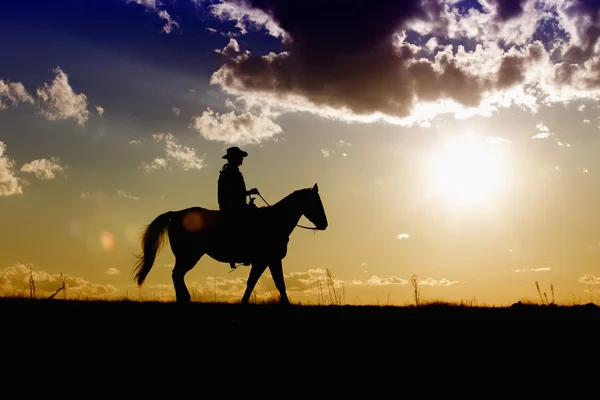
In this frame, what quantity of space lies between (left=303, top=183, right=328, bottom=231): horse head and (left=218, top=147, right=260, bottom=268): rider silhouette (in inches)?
59.2

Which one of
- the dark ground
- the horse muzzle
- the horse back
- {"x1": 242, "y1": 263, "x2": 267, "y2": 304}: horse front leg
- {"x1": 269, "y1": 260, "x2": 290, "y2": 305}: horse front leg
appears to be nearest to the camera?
the dark ground

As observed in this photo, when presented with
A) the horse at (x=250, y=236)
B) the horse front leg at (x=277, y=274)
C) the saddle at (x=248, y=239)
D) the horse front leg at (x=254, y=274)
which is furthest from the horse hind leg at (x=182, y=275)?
the horse front leg at (x=277, y=274)

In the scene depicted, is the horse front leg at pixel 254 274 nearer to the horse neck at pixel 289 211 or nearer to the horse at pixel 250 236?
the horse at pixel 250 236

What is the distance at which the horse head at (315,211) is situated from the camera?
13.5 metres

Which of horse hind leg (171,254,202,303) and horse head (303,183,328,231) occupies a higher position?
horse head (303,183,328,231)

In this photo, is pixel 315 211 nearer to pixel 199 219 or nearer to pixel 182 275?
pixel 199 219

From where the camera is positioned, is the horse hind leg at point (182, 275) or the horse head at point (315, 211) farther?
the horse head at point (315, 211)

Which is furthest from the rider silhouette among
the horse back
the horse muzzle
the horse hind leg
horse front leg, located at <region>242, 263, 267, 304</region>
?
the horse muzzle

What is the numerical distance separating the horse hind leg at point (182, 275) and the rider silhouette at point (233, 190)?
1468 millimetres

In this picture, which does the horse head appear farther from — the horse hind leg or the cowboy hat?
the horse hind leg

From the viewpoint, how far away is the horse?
12828mm

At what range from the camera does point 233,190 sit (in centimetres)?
1255

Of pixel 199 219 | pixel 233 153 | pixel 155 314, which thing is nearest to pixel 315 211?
pixel 233 153

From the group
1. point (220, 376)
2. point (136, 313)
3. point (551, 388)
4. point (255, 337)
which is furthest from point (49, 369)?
point (551, 388)
